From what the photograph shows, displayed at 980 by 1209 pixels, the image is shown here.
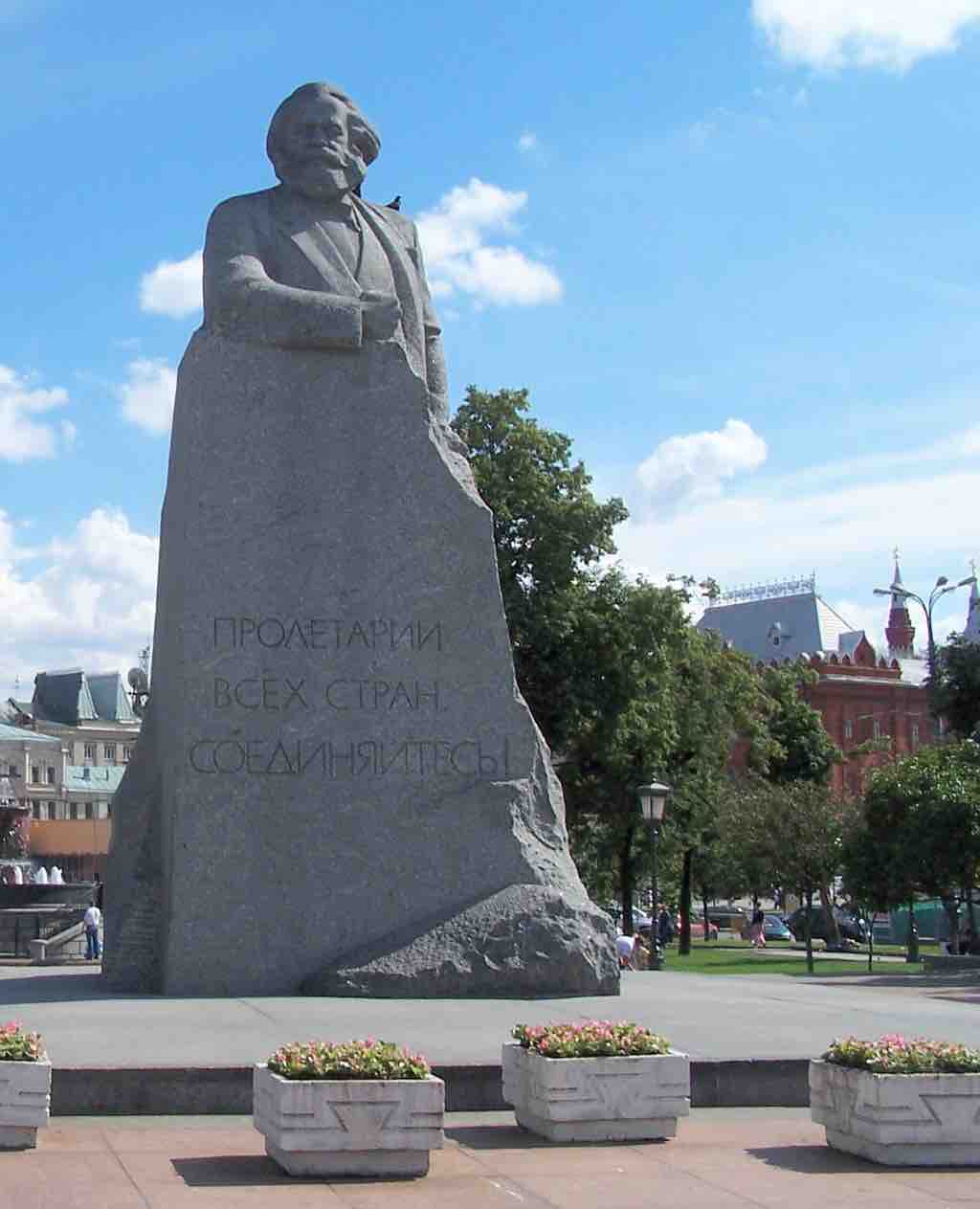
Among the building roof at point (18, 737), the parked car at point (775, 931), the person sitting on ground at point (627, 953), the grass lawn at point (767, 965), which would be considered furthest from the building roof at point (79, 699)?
the person sitting on ground at point (627, 953)

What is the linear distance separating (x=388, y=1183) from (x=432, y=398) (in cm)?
863

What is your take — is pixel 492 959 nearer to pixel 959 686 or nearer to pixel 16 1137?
pixel 16 1137

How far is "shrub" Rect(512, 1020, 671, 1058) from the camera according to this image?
30.1 ft

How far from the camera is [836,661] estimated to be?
113250mm

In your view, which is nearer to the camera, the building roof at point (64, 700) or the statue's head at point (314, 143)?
the statue's head at point (314, 143)

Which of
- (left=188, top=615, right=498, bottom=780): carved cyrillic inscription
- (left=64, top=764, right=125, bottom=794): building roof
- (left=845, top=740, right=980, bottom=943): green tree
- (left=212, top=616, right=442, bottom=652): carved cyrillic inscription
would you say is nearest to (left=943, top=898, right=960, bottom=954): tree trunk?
(left=845, top=740, right=980, bottom=943): green tree

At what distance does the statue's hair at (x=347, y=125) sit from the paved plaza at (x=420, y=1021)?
23.1 ft

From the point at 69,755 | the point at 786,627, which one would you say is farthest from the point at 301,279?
the point at 69,755

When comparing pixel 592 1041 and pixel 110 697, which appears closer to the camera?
pixel 592 1041

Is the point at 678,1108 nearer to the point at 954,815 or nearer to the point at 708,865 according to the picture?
the point at 954,815

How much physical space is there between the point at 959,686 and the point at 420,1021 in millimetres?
39421

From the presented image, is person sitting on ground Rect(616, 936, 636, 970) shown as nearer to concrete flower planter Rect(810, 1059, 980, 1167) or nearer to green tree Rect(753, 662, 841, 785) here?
concrete flower planter Rect(810, 1059, 980, 1167)

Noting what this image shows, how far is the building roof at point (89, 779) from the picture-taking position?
126 metres

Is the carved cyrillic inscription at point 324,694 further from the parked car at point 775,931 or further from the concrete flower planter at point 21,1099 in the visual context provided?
the parked car at point 775,931
